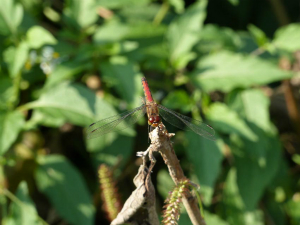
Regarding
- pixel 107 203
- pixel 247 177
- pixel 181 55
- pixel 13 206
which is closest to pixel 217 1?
pixel 181 55

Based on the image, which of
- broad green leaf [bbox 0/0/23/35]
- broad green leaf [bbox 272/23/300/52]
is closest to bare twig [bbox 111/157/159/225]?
broad green leaf [bbox 0/0/23/35]

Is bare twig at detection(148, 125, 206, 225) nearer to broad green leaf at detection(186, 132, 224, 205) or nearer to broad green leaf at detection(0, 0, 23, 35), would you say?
broad green leaf at detection(186, 132, 224, 205)

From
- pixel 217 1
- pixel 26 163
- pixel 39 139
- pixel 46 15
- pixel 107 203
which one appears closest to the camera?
pixel 107 203

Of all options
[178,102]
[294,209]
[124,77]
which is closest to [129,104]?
[124,77]


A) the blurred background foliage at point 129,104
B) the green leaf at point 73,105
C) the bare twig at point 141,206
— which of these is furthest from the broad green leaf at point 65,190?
the bare twig at point 141,206

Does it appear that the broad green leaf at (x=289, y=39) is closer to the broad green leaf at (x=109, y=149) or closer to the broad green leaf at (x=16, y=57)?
the broad green leaf at (x=109, y=149)

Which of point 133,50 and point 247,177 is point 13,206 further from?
point 247,177
